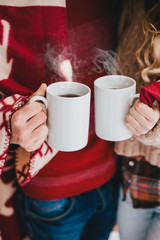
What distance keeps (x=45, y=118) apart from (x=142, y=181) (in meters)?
0.58

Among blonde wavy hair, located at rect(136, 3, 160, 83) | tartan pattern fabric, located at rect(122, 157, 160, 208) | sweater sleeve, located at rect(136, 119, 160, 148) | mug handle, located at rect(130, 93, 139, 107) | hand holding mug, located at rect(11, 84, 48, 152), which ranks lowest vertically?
tartan pattern fabric, located at rect(122, 157, 160, 208)

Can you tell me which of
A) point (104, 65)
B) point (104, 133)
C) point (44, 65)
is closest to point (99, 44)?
point (104, 65)

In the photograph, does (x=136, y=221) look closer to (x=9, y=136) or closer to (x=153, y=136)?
(x=153, y=136)

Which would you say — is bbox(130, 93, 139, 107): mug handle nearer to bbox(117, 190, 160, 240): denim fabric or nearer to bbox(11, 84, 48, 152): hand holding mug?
bbox(11, 84, 48, 152): hand holding mug

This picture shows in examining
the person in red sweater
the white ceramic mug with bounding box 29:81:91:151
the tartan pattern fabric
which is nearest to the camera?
the white ceramic mug with bounding box 29:81:91:151

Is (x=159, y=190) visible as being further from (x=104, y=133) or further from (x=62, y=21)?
(x=62, y=21)

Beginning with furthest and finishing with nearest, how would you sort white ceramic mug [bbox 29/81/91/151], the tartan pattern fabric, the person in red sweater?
the tartan pattern fabric, the person in red sweater, white ceramic mug [bbox 29/81/91/151]

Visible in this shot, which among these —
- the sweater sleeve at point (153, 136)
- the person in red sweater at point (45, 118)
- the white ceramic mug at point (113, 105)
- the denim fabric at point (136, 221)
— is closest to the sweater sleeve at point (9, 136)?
the person in red sweater at point (45, 118)

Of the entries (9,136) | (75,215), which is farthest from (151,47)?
(75,215)

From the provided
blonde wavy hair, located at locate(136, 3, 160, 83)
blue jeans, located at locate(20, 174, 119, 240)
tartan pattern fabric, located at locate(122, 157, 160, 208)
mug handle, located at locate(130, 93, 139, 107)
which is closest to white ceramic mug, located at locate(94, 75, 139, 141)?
mug handle, located at locate(130, 93, 139, 107)

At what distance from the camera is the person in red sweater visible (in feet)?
2.35

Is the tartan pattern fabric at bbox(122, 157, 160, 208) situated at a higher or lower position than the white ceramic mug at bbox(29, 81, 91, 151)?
lower

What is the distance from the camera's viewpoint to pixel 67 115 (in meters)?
0.62

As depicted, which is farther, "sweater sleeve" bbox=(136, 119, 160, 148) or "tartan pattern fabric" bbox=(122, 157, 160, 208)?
"tartan pattern fabric" bbox=(122, 157, 160, 208)
